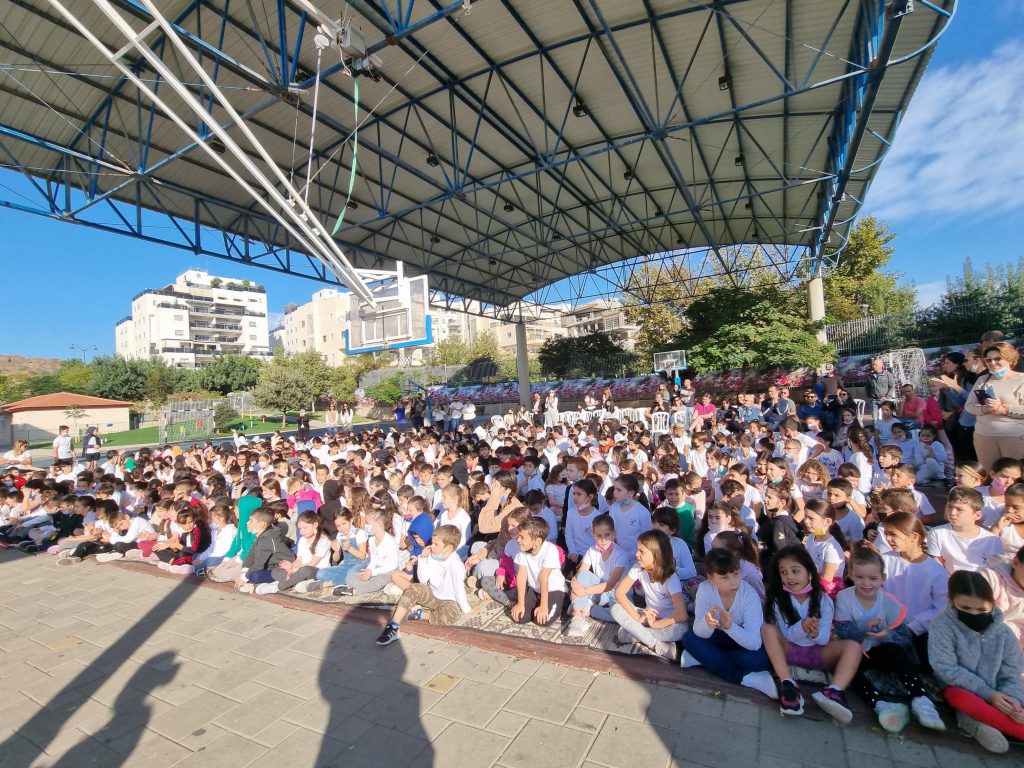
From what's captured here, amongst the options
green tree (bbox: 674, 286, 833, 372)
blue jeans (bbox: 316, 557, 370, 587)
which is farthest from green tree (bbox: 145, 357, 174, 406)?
blue jeans (bbox: 316, 557, 370, 587)

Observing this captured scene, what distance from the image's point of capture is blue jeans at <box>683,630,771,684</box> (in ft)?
9.57

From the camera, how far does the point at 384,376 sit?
1490 inches

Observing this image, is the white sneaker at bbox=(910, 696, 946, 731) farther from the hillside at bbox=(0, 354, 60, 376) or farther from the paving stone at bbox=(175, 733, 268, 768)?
the hillside at bbox=(0, 354, 60, 376)

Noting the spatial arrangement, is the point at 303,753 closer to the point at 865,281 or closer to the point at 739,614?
the point at 739,614

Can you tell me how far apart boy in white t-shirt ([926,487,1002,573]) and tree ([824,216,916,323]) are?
25.9m

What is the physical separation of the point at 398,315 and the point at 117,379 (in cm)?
4523

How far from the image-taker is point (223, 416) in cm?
2802

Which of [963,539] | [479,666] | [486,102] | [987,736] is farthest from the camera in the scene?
[486,102]

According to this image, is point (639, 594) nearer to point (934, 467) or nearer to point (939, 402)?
point (934, 467)

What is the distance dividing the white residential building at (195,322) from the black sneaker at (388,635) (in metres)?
79.5

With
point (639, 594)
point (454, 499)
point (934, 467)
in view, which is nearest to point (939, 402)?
point (934, 467)

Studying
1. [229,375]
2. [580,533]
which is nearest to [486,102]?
[580,533]

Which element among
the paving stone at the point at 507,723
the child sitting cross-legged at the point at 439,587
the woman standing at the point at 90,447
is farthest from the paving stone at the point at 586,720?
the woman standing at the point at 90,447

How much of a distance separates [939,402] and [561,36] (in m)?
8.03
